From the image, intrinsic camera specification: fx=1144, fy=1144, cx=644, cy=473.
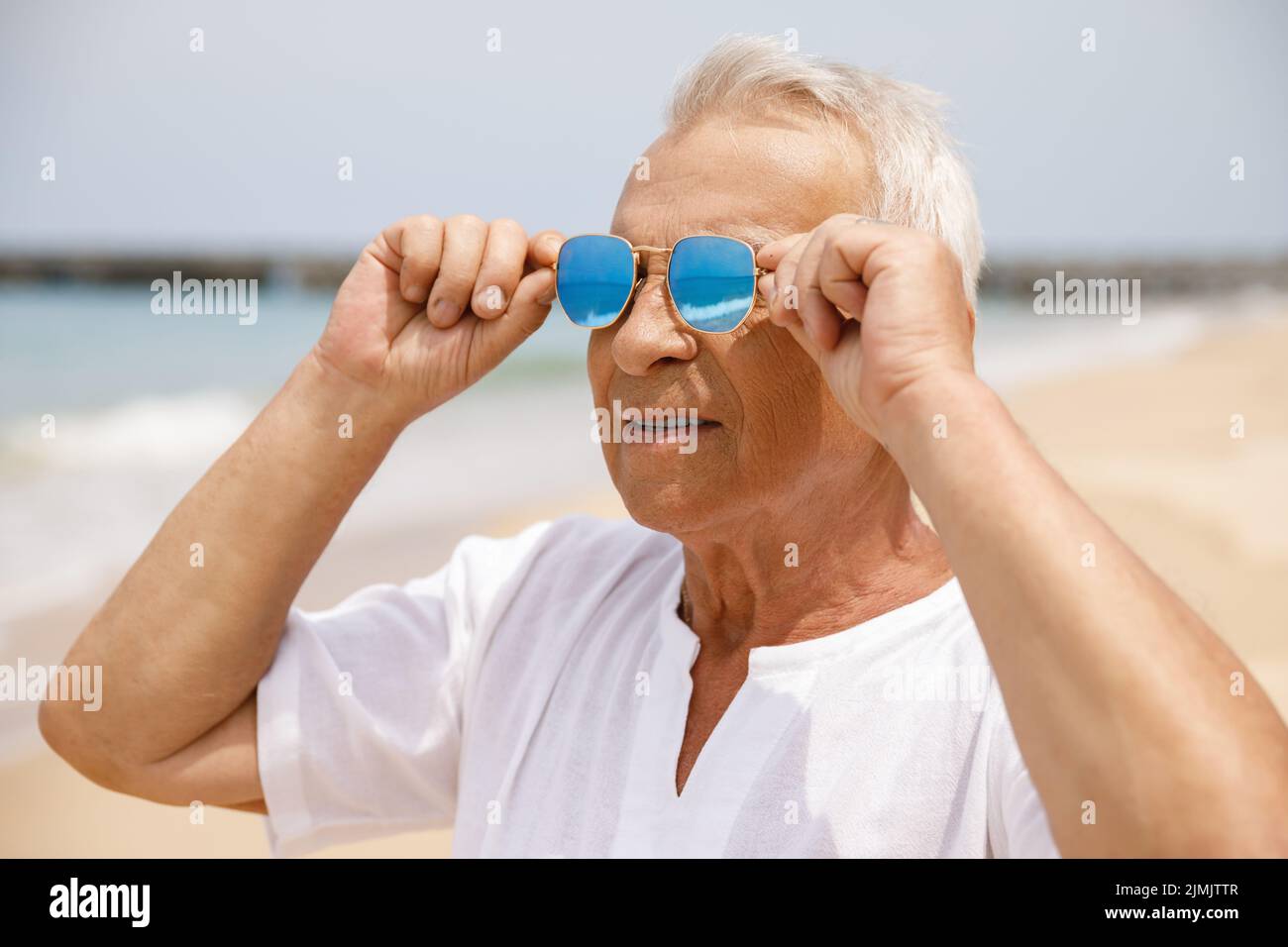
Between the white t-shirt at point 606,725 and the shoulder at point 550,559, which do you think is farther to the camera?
the shoulder at point 550,559

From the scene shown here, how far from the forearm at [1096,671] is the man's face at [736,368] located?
61 cm

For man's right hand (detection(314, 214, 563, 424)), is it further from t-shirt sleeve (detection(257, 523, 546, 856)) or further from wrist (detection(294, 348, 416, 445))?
t-shirt sleeve (detection(257, 523, 546, 856))

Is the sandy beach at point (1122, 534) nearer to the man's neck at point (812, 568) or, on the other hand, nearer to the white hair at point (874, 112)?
the man's neck at point (812, 568)

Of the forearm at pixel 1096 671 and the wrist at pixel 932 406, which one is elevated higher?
the wrist at pixel 932 406

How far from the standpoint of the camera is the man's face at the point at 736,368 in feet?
6.76

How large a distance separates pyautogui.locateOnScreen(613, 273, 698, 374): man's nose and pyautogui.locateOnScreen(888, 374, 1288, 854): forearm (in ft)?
2.25

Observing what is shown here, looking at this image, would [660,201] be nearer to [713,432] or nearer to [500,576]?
[713,432]

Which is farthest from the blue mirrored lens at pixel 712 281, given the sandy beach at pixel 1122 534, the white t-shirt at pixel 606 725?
the sandy beach at pixel 1122 534

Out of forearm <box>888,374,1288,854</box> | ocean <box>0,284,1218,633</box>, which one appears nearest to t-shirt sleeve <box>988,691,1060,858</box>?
forearm <box>888,374,1288,854</box>

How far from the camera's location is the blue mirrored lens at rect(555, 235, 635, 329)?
6.91ft

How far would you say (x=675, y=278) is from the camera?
204cm

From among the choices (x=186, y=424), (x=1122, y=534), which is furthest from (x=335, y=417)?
(x=186, y=424)

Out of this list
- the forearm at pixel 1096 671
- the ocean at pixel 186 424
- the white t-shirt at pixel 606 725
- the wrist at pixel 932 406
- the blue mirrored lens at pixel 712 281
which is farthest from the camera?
the ocean at pixel 186 424

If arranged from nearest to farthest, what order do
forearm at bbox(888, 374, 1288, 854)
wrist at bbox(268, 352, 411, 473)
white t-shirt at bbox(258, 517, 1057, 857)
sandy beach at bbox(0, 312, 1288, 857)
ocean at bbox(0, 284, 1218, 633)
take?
forearm at bbox(888, 374, 1288, 854) < white t-shirt at bbox(258, 517, 1057, 857) < wrist at bbox(268, 352, 411, 473) < sandy beach at bbox(0, 312, 1288, 857) < ocean at bbox(0, 284, 1218, 633)
